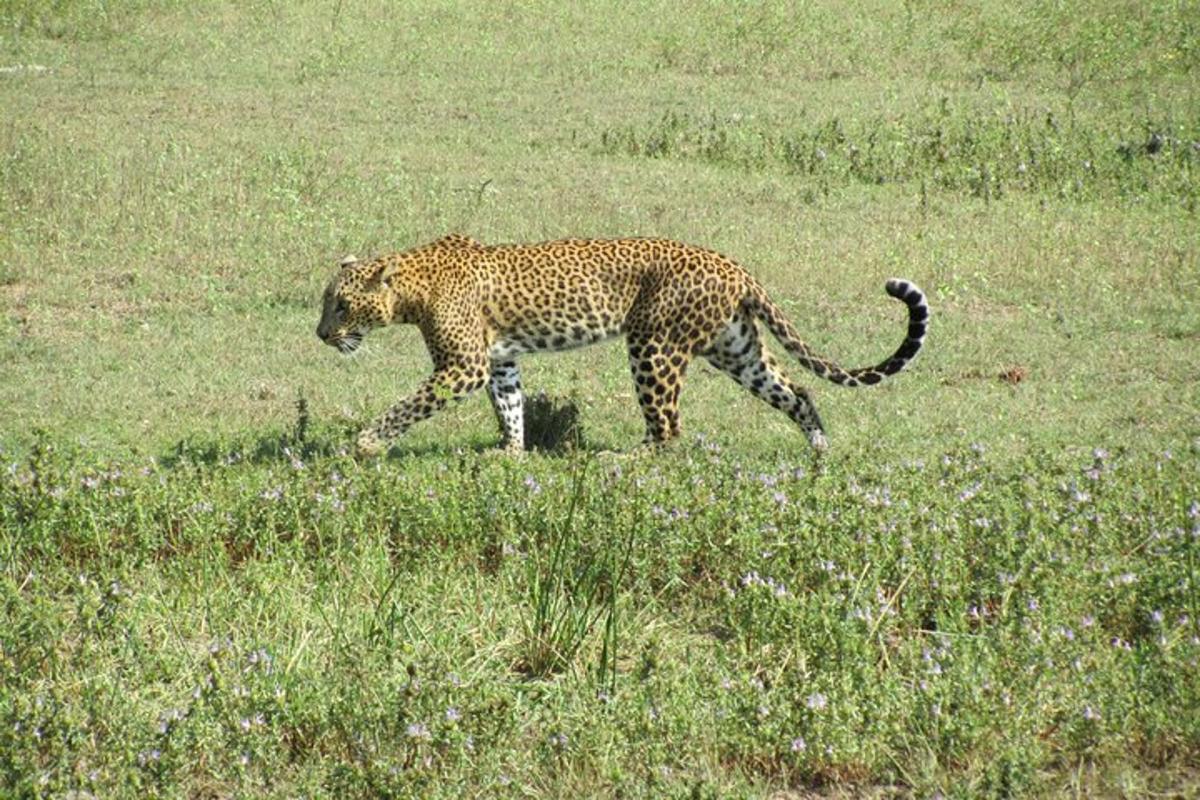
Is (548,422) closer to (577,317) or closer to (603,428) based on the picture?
(603,428)

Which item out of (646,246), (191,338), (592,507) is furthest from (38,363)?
(592,507)

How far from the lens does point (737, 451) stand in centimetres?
1167

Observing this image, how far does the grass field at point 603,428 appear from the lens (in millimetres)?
6777

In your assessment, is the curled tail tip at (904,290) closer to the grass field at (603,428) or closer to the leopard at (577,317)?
the leopard at (577,317)

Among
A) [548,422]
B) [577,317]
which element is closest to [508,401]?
[548,422]

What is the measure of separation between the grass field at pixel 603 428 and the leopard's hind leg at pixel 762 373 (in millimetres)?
346

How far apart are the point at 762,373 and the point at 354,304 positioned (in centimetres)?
268

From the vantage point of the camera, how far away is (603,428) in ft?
41.7

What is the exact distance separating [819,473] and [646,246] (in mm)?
2488

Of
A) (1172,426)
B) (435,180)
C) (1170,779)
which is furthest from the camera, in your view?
(435,180)

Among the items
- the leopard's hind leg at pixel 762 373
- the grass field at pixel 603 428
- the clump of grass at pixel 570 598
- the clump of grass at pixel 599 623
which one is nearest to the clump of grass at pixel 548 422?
the grass field at pixel 603 428

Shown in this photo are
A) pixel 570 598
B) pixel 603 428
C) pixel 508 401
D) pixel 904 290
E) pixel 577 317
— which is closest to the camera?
pixel 570 598

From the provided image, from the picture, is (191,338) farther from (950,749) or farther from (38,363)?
(950,749)

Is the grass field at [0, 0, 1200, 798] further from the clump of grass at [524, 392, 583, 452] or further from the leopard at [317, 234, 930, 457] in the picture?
the leopard at [317, 234, 930, 457]
